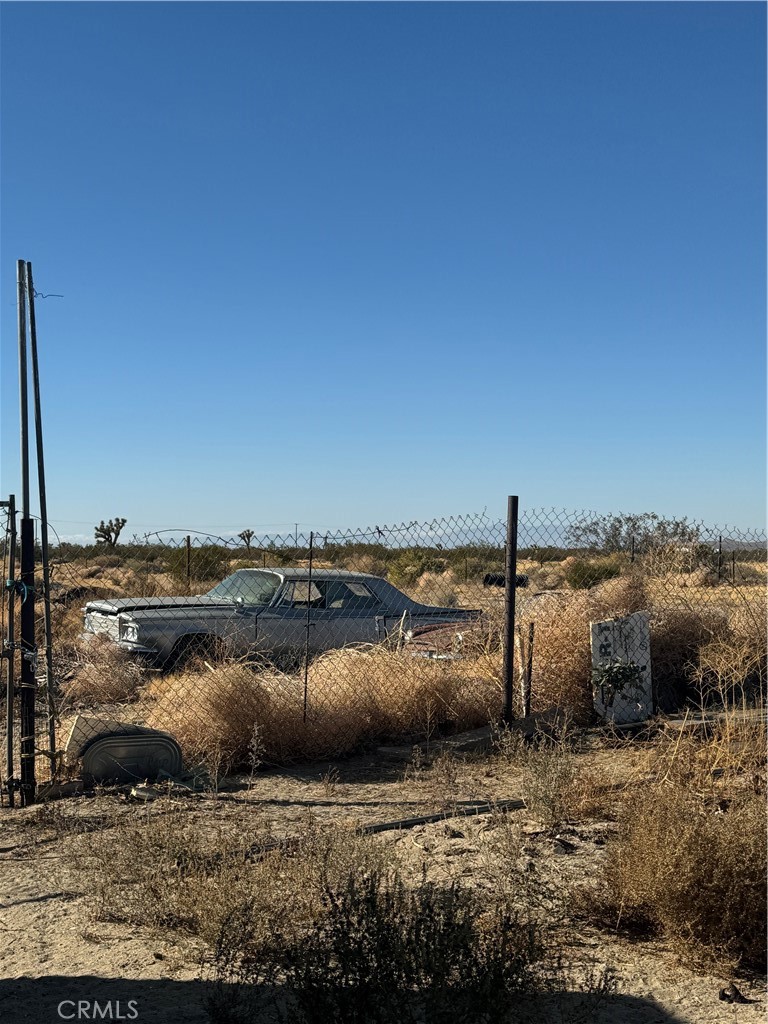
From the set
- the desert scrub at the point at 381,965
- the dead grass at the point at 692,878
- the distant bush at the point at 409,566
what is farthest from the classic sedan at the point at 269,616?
the distant bush at the point at 409,566

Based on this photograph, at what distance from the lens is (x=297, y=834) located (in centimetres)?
534

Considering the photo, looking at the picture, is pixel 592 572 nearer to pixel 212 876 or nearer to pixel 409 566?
pixel 409 566

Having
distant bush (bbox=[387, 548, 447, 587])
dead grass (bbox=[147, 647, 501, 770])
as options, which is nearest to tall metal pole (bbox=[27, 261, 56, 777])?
dead grass (bbox=[147, 647, 501, 770])

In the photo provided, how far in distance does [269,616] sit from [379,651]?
1653 millimetres

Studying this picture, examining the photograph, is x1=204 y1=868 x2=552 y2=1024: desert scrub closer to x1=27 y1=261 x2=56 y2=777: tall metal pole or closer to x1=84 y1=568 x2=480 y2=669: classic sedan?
x1=27 y1=261 x2=56 y2=777: tall metal pole

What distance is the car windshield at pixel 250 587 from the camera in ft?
34.0

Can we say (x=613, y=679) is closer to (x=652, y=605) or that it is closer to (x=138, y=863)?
(x=652, y=605)

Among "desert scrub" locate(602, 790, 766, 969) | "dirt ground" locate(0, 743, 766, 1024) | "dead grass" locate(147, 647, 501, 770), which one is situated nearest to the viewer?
"dirt ground" locate(0, 743, 766, 1024)

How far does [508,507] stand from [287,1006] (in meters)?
5.48

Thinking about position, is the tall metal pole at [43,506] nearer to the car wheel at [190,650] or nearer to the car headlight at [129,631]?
the car wheel at [190,650]

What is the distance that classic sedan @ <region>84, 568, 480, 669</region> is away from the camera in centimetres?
954

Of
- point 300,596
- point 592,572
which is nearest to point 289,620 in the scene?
point 300,596

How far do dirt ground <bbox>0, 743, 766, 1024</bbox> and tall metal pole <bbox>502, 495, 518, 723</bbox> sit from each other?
0.77 meters

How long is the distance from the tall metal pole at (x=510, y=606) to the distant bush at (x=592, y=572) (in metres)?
3.01
